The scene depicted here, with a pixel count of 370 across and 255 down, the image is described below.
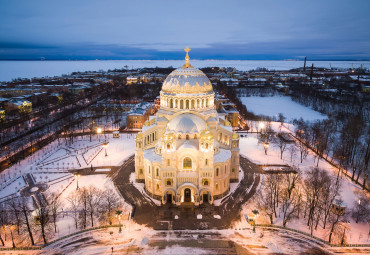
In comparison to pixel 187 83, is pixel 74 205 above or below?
below

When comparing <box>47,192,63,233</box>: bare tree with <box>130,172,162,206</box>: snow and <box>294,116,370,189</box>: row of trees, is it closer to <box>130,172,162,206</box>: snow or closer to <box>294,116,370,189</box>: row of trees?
<box>130,172,162,206</box>: snow

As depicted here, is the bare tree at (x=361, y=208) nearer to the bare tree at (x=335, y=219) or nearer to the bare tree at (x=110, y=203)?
the bare tree at (x=335, y=219)

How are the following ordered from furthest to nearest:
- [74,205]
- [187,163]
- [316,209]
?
[187,163], [316,209], [74,205]

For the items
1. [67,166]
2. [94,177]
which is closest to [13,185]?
[67,166]

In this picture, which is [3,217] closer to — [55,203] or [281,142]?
[55,203]

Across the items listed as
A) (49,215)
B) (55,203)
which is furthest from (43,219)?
(49,215)

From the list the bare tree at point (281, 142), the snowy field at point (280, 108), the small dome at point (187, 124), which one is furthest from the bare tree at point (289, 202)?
the snowy field at point (280, 108)

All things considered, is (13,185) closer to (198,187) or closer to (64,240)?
(64,240)
